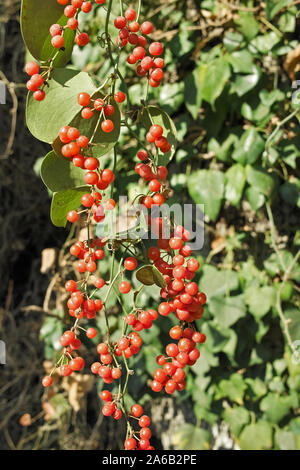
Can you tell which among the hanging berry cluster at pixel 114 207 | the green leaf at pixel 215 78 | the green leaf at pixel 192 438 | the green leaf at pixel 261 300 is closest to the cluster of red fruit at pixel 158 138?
the hanging berry cluster at pixel 114 207

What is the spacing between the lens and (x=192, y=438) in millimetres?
1161

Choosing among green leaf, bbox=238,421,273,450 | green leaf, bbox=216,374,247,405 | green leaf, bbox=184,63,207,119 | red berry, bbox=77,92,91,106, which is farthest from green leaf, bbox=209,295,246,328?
red berry, bbox=77,92,91,106

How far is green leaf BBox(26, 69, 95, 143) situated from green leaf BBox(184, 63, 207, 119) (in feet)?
1.63

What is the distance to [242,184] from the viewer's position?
1.03m

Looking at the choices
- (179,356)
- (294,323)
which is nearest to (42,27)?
(179,356)

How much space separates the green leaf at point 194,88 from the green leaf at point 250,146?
0.12m

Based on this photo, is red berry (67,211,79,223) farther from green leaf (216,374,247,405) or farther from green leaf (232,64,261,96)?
green leaf (216,374,247,405)

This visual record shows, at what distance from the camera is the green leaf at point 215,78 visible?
0.98m

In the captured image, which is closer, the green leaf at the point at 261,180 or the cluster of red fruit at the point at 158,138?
the cluster of red fruit at the point at 158,138

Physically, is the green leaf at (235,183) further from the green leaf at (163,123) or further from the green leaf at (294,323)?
the green leaf at (163,123)

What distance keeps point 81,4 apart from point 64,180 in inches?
7.7

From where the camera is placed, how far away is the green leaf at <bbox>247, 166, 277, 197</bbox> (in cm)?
101

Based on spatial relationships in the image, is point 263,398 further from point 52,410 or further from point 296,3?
point 296,3
